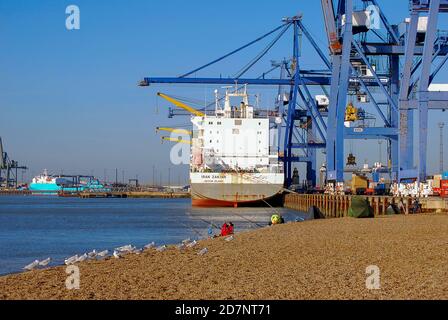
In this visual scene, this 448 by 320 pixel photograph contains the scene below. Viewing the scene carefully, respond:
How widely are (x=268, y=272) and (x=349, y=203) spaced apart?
2933 cm

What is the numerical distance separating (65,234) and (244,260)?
20983 mm

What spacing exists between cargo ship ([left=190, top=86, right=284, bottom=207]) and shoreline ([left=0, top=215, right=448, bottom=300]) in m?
42.1

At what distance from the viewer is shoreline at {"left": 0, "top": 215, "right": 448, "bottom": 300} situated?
1216 cm

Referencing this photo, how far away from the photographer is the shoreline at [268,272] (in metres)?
12.2

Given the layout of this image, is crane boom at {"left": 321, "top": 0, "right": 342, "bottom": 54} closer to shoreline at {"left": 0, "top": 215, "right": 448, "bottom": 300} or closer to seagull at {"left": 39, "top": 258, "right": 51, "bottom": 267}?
shoreline at {"left": 0, "top": 215, "right": 448, "bottom": 300}

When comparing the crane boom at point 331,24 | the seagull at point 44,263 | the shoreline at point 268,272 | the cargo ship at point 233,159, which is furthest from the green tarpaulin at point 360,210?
the cargo ship at point 233,159

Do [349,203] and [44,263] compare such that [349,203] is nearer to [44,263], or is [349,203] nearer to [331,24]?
[331,24]

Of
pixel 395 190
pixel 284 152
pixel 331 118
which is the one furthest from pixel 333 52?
pixel 284 152

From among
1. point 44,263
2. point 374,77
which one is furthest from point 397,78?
point 44,263

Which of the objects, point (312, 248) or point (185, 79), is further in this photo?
point (185, 79)

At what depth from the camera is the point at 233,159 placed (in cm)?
6688
